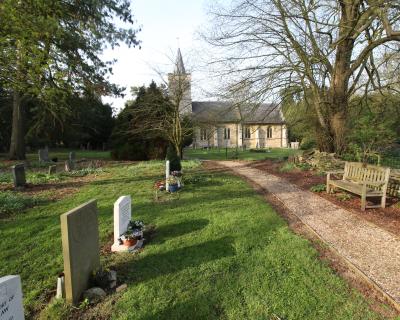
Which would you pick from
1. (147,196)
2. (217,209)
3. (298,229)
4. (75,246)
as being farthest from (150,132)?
(75,246)

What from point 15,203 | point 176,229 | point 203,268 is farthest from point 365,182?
point 15,203

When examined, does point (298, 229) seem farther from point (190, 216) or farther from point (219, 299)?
point (219, 299)

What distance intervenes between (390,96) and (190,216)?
14.0m

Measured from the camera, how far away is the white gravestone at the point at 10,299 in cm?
229

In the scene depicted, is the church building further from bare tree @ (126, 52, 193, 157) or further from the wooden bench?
the wooden bench

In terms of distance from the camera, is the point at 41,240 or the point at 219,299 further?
the point at 41,240

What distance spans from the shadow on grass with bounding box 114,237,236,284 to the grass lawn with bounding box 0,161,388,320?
0.05ft

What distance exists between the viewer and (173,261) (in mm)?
4359

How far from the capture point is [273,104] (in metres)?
14.7

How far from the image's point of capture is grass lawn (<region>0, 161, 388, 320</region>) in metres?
3.23

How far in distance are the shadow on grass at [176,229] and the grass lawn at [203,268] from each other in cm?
2

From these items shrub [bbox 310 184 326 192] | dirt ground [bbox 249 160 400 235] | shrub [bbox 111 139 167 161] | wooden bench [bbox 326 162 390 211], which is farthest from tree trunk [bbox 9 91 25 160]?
wooden bench [bbox 326 162 390 211]

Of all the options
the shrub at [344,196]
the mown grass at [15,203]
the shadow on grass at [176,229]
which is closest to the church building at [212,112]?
the shrub at [344,196]

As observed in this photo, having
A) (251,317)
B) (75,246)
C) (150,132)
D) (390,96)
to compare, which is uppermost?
(390,96)
